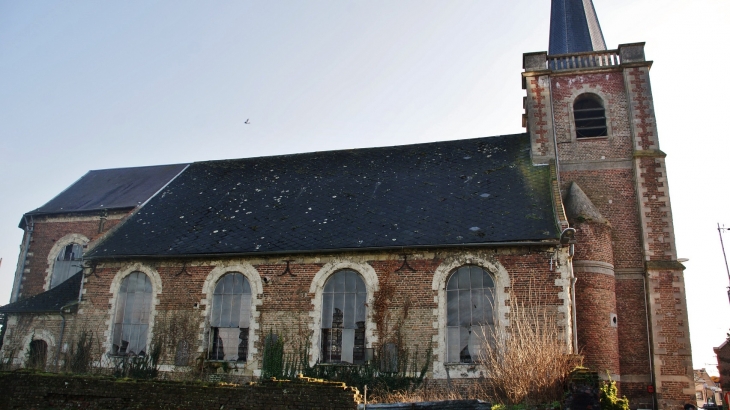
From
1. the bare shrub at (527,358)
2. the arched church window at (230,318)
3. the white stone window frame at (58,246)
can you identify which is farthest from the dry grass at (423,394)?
the white stone window frame at (58,246)

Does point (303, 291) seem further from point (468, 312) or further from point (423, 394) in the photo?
point (468, 312)

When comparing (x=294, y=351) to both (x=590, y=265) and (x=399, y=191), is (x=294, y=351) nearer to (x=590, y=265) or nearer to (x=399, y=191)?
(x=399, y=191)

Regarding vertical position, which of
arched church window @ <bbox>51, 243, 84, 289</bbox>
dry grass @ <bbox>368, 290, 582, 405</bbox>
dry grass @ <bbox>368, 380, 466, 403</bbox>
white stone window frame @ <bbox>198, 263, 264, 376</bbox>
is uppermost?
arched church window @ <bbox>51, 243, 84, 289</bbox>

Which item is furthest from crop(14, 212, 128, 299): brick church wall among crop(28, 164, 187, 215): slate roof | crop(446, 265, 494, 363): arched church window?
crop(446, 265, 494, 363): arched church window

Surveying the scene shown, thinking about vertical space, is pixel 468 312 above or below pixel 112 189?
below

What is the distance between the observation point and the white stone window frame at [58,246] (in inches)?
985

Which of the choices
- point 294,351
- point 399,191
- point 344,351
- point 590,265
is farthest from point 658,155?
point 294,351

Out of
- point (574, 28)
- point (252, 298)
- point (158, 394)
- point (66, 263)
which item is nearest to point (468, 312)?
point (252, 298)

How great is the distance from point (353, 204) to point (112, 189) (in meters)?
13.8

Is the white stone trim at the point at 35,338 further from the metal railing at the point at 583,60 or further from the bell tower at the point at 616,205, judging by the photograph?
the metal railing at the point at 583,60

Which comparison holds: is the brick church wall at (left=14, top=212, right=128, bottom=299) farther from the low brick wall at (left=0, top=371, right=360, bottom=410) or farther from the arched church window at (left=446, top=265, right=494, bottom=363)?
the arched church window at (left=446, top=265, right=494, bottom=363)

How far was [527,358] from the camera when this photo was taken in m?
12.3

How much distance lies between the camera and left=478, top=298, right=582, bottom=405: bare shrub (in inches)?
467

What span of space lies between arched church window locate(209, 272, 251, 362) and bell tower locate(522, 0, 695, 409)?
8.73 meters
